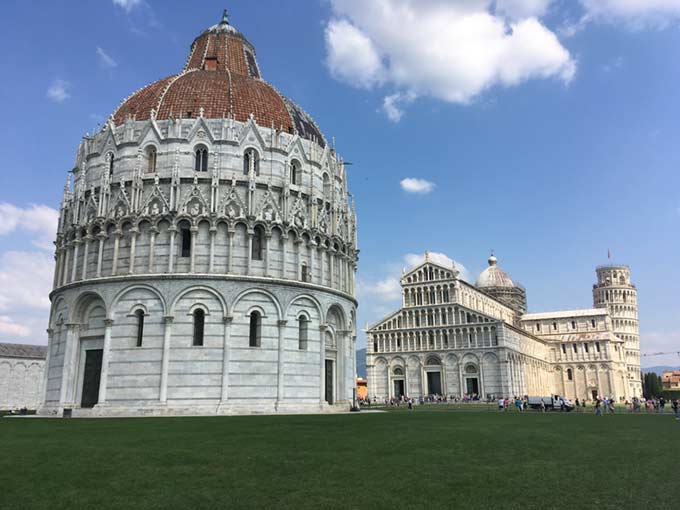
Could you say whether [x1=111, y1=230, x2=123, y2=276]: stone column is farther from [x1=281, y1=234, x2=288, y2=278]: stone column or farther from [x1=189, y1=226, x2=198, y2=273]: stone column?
[x1=281, y1=234, x2=288, y2=278]: stone column

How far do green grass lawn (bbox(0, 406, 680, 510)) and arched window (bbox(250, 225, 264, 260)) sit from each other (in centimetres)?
1875

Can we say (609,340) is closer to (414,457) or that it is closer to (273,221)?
(273,221)

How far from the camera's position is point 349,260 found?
42.9 m

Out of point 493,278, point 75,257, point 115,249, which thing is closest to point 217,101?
point 115,249

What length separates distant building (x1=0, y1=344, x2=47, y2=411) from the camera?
76.4 m

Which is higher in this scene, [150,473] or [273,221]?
[273,221]

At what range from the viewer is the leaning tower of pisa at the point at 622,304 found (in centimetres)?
12332

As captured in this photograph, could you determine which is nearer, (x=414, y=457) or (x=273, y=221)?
(x=414, y=457)

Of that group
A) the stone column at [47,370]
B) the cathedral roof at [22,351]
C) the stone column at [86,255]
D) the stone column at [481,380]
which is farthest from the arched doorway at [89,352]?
the stone column at [481,380]

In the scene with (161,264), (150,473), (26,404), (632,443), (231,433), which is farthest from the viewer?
(26,404)

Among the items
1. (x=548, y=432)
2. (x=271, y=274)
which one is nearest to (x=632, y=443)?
(x=548, y=432)

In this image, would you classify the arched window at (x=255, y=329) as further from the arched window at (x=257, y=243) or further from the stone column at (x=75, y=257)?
the stone column at (x=75, y=257)

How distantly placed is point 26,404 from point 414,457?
263 ft

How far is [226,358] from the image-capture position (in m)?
33.1
